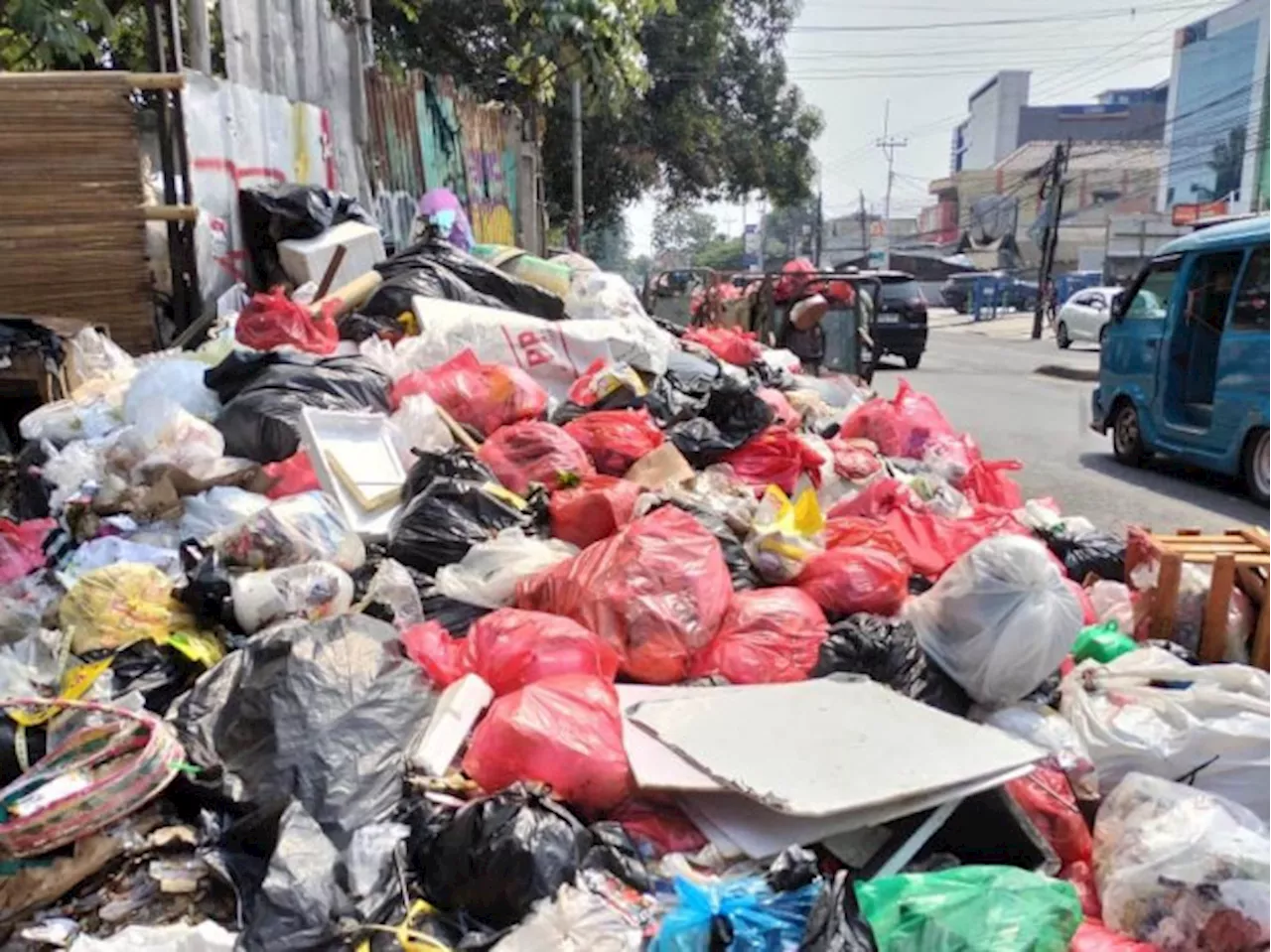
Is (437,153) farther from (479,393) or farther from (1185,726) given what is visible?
(1185,726)

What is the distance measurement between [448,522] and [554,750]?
1430 millimetres

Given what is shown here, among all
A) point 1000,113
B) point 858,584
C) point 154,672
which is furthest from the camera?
point 1000,113

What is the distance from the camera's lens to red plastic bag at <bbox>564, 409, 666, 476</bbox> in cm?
451

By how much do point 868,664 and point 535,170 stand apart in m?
10.4

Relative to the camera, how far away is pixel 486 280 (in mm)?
6371

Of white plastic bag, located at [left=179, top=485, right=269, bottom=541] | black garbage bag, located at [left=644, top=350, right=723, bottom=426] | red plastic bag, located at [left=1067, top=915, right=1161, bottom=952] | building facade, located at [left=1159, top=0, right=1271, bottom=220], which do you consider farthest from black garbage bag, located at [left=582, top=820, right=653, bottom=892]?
building facade, located at [left=1159, top=0, right=1271, bottom=220]

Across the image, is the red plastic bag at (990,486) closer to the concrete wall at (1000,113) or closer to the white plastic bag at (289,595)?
the white plastic bag at (289,595)

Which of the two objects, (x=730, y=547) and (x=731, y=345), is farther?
(x=731, y=345)

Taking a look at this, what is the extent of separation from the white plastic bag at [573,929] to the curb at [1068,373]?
53.9ft

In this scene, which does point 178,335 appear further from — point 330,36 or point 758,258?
point 758,258

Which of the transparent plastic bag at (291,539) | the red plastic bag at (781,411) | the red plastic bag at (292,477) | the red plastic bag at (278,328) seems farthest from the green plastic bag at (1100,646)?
the red plastic bag at (278,328)

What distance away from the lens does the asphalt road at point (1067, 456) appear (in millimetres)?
7113

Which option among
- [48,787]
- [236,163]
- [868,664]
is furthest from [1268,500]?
[48,787]

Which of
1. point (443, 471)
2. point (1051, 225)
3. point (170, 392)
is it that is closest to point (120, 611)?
point (443, 471)
